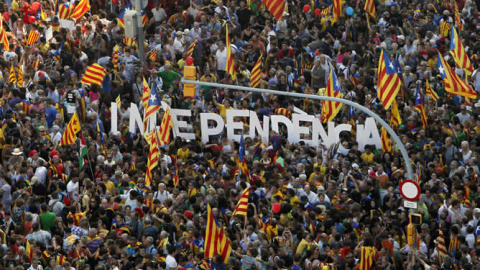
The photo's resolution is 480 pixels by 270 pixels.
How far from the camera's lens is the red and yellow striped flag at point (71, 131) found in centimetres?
3266

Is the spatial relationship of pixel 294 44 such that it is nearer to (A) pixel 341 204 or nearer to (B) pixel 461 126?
(B) pixel 461 126

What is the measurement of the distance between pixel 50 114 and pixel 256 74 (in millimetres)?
5055

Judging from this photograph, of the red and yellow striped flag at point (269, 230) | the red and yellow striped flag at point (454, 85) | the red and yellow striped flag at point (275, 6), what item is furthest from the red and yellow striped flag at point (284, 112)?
the red and yellow striped flag at point (269, 230)

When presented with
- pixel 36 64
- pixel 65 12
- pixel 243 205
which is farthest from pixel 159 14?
pixel 243 205

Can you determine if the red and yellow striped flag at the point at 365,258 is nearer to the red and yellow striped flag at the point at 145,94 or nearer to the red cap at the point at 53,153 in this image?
the red and yellow striped flag at the point at 145,94

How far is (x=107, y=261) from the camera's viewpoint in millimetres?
28109

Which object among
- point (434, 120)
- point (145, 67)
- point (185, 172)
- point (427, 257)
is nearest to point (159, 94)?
point (145, 67)

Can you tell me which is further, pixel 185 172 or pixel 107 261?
pixel 185 172

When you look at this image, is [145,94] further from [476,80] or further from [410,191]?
[476,80]

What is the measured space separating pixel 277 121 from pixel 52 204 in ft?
19.9

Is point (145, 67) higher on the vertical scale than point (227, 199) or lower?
higher

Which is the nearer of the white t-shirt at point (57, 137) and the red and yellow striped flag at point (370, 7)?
the white t-shirt at point (57, 137)

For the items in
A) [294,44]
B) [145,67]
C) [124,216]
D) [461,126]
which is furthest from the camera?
[294,44]

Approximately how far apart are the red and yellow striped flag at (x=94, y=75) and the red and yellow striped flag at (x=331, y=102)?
17.2 feet
